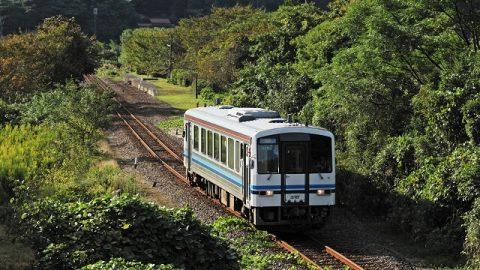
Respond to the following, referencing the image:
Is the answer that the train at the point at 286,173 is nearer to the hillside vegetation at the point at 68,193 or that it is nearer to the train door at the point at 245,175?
the train door at the point at 245,175

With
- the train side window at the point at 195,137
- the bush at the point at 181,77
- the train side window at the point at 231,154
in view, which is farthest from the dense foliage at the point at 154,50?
the train side window at the point at 231,154

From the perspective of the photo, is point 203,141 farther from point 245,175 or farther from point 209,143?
point 245,175

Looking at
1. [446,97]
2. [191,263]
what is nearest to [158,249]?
[191,263]

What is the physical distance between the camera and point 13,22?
4796 inches

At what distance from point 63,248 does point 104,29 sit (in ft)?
398

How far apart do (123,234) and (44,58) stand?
36.9 m

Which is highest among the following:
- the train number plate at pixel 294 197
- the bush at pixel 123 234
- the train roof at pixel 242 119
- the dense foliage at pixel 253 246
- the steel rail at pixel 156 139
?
the train roof at pixel 242 119

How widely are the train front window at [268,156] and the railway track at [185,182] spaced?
175 centimetres

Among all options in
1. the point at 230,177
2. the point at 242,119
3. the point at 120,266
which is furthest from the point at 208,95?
the point at 120,266

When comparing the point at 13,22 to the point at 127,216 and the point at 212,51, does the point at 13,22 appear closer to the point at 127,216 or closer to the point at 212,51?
the point at 212,51

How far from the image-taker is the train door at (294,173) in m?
18.7

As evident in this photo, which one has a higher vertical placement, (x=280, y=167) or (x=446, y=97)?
(x=446, y=97)

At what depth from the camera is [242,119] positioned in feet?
69.4

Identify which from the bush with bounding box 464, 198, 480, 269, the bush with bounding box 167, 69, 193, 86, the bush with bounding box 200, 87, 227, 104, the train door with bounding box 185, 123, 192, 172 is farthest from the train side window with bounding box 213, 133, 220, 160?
the bush with bounding box 167, 69, 193, 86
